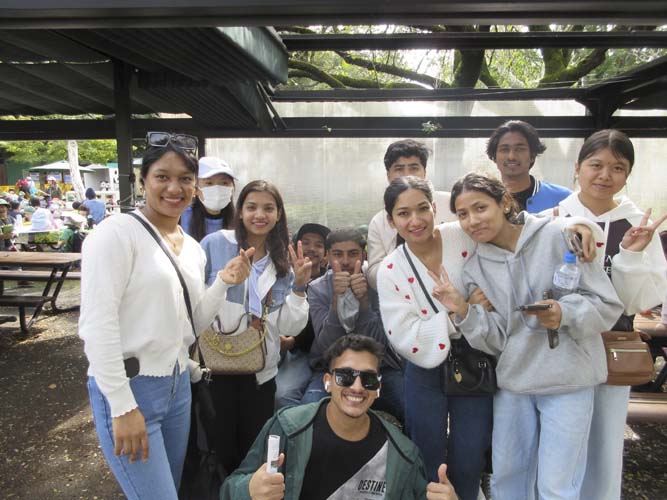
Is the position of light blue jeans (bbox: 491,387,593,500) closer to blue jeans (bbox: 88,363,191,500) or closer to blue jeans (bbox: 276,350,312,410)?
blue jeans (bbox: 276,350,312,410)

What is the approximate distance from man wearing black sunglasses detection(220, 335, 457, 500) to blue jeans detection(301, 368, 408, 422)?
0.77 m

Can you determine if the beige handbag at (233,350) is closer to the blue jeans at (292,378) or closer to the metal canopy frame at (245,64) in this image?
the blue jeans at (292,378)

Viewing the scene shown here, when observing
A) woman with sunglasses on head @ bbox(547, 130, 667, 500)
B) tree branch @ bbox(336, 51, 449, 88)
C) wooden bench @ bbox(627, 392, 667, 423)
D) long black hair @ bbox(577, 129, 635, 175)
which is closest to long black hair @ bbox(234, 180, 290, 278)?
woman with sunglasses on head @ bbox(547, 130, 667, 500)

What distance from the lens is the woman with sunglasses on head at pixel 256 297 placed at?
2463 mm

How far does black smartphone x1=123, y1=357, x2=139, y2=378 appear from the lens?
5.47 feet

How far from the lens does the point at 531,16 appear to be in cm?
119

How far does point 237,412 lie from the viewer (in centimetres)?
254

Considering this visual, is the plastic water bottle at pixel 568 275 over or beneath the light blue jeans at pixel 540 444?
over

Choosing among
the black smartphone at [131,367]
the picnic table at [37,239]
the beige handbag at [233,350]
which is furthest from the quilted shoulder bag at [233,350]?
the picnic table at [37,239]

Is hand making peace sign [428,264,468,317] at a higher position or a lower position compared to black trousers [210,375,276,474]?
higher

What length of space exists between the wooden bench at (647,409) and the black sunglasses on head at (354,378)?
7.02 ft

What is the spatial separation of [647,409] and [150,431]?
324cm

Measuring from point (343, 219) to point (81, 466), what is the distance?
3.54 meters

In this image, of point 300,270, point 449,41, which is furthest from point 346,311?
point 449,41
